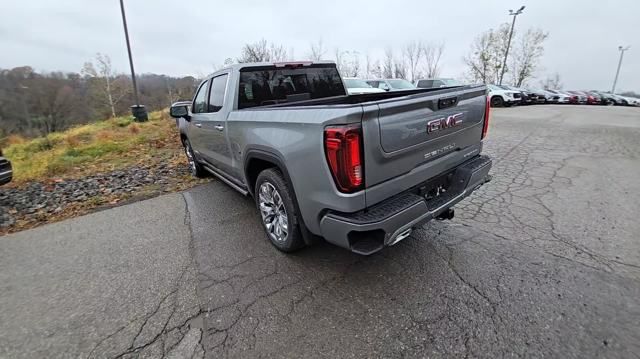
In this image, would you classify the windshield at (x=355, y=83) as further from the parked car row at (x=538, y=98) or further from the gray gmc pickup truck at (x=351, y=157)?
the gray gmc pickup truck at (x=351, y=157)

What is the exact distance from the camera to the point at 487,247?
2.99 meters

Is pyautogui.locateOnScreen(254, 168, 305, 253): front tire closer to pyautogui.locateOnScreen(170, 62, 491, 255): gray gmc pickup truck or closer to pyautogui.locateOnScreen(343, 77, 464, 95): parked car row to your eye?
pyautogui.locateOnScreen(170, 62, 491, 255): gray gmc pickup truck

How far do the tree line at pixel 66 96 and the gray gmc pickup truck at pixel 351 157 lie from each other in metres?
29.2

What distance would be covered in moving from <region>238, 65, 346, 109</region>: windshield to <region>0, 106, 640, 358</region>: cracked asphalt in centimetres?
157

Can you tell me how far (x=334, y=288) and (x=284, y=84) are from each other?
257 centimetres

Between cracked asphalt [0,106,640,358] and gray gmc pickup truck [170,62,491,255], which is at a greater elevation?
gray gmc pickup truck [170,62,491,255]

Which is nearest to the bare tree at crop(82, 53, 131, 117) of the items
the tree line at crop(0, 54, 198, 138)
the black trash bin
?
the tree line at crop(0, 54, 198, 138)

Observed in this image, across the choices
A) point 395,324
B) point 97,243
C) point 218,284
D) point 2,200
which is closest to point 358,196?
point 395,324

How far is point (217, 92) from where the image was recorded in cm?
406

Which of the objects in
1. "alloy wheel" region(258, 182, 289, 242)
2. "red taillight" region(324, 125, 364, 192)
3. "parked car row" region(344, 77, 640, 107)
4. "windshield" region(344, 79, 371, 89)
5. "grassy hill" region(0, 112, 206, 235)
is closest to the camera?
"red taillight" region(324, 125, 364, 192)

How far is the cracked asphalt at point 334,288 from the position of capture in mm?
2020

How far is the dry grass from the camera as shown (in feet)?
23.2

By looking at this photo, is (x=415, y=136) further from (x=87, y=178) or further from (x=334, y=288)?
(x=87, y=178)

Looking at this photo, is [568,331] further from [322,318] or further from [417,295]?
[322,318]
